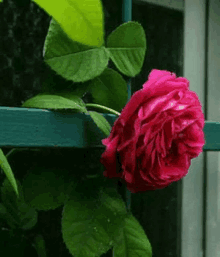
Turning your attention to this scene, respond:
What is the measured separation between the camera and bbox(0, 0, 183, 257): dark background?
0.53m

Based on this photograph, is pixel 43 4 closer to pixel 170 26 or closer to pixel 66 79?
pixel 66 79

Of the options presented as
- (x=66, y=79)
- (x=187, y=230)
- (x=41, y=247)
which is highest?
(x=66, y=79)

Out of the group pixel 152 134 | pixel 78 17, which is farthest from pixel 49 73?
pixel 78 17

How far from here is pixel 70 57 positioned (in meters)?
0.41

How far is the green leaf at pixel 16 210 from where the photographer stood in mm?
457

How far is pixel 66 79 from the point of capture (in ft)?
1.34

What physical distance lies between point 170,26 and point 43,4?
638 millimetres

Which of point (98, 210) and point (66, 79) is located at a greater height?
point (66, 79)

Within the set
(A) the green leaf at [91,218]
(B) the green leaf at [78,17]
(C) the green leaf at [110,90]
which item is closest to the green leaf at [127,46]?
(C) the green leaf at [110,90]

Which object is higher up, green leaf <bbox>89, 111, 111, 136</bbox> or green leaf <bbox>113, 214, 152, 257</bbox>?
green leaf <bbox>89, 111, 111, 136</bbox>

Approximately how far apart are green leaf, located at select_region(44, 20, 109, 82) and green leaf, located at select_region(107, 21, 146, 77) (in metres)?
0.03

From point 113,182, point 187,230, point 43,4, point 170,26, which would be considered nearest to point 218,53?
point 170,26

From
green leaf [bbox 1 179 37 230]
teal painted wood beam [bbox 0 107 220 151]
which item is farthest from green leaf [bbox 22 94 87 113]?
green leaf [bbox 1 179 37 230]

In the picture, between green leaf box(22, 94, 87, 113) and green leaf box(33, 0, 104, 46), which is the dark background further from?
green leaf box(33, 0, 104, 46)
